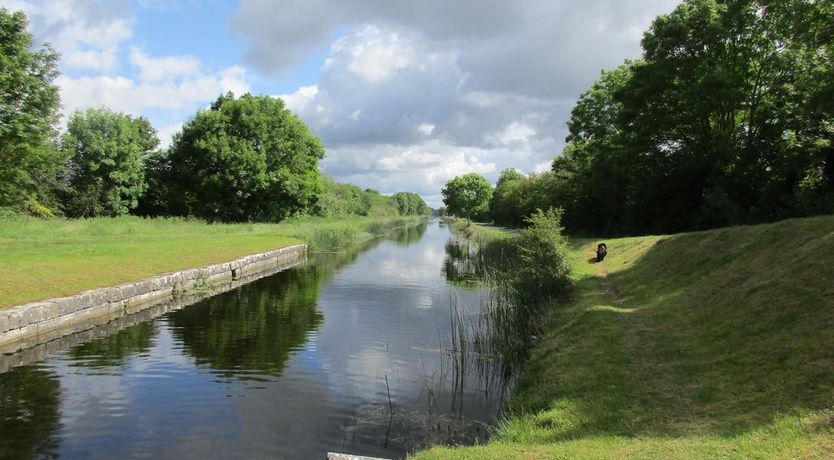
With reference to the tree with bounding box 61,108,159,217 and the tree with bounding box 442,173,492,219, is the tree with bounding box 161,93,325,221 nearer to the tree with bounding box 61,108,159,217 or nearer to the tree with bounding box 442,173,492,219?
the tree with bounding box 61,108,159,217

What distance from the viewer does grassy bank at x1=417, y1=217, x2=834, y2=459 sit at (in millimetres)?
5230

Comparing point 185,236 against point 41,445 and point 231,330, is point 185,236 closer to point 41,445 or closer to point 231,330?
point 231,330

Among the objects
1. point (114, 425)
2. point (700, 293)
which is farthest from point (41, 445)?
point (700, 293)

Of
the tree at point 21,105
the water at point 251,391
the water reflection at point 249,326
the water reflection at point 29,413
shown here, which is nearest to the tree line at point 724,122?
the water at point 251,391

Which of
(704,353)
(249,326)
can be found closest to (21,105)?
(249,326)

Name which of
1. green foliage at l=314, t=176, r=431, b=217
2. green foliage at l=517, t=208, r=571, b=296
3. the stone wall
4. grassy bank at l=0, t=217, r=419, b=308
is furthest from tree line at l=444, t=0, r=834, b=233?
green foliage at l=314, t=176, r=431, b=217

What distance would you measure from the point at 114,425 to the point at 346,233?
39717 mm

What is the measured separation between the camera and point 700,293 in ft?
37.1

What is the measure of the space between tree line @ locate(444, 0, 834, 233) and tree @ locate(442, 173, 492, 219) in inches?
3223

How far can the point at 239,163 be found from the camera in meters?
47.1

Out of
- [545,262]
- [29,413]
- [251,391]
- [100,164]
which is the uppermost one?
[100,164]

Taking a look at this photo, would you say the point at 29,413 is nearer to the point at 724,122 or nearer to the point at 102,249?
the point at 102,249

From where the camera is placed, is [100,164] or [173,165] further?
[173,165]

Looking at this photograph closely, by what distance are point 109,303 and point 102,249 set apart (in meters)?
8.03
